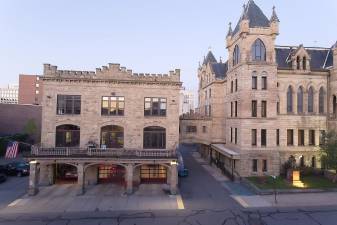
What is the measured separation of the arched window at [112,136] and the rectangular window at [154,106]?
3872 millimetres

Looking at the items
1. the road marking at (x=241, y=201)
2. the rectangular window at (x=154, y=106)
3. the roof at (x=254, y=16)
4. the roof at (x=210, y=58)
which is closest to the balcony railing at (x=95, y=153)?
the rectangular window at (x=154, y=106)

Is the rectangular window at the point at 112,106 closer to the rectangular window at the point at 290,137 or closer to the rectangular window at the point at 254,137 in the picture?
the rectangular window at the point at 254,137

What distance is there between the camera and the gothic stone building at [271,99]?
3462cm

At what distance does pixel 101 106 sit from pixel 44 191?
1120 centimetres

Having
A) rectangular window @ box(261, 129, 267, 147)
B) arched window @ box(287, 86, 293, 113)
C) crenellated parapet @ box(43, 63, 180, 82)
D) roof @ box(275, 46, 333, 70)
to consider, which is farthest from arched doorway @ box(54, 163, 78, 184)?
roof @ box(275, 46, 333, 70)

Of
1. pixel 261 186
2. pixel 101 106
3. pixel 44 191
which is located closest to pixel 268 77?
pixel 261 186

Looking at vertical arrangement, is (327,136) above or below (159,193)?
above

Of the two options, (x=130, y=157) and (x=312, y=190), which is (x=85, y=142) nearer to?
(x=130, y=157)

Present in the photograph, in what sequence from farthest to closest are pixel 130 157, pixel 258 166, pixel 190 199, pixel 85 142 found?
pixel 258 166, pixel 85 142, pixel 130 157, pixel 190 199

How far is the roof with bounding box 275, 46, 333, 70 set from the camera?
124 feet

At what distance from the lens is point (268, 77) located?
3481 cm

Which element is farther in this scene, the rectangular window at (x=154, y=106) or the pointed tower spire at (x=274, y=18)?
the pointed tower spire at (x=274, y=18)

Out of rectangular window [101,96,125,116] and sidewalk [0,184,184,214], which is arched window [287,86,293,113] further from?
rectangular window [101,96,125,116]

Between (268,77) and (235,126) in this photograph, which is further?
(235,126)
